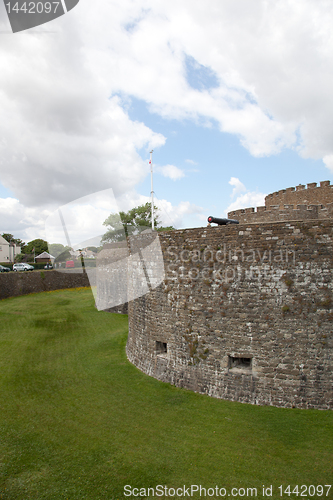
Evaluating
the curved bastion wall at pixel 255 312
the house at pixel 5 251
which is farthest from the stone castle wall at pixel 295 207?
the house at pixel 5 251

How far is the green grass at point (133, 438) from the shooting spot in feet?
19.4

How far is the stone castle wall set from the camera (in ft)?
39.7

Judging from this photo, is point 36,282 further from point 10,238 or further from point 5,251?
point 10,238

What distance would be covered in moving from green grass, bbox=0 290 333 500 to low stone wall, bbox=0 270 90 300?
21.3m

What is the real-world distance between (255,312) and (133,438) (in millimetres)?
4611

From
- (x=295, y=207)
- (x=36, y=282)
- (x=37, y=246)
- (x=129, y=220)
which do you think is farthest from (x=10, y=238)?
(x=295, y=207)

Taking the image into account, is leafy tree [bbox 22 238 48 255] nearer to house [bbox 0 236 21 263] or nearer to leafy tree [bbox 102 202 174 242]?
house [bbox 0 236 21 263]

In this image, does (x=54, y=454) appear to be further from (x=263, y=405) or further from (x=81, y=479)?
(x=263, y=405)

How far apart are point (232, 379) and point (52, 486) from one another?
5196 mm

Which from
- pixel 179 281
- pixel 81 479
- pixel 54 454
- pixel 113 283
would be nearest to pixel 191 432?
pixel 81 479

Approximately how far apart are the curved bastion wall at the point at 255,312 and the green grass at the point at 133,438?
0.56 m

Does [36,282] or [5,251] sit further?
Result: [5,251]

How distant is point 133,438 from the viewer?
718 cm

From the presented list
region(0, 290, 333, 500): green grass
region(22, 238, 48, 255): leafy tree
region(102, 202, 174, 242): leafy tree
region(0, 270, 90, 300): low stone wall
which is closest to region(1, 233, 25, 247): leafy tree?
region(22, 238, 48, 255): leafy tree
